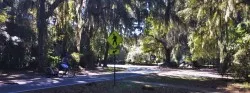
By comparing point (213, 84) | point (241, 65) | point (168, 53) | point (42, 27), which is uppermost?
point (42, 27)

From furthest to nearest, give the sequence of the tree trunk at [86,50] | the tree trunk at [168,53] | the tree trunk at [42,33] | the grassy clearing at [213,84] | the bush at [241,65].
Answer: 1. the tree trunk at [168,53]
2. the tree trunk at [86,50]
3. the tree trunk at [42,33]
4. the bush at [241,65]
5. the grassy clearing at [213,84]

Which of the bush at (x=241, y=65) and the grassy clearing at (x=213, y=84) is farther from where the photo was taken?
the bush at (x=241, y=65)

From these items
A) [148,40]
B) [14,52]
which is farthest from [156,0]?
[148,40]

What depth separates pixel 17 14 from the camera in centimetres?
2734

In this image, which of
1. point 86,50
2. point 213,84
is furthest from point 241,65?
point 86,50

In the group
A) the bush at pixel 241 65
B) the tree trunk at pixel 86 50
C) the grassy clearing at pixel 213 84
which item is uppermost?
the tree trunk at pixel 86 50

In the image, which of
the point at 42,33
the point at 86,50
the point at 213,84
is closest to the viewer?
the point at 213,84

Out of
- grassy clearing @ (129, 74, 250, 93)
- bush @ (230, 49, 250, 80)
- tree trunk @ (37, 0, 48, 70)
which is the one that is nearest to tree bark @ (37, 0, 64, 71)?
tree trunk @ (37, 0, 48, 70)

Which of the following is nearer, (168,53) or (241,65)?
(241,65)

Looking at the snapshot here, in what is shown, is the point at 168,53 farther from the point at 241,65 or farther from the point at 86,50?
the point at 241,65

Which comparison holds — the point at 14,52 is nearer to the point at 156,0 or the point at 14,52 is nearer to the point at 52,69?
the point at 52,69

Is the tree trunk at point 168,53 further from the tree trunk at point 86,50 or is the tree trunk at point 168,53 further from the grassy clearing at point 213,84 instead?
the grassy clearing at point 213,84

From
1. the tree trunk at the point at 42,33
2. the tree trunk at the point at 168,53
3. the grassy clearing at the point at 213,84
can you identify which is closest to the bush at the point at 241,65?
the grassy clearing at the point at 213,84

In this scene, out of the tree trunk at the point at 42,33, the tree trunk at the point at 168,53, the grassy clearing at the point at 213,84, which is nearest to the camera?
the grassy clearing at the point at 213,84
